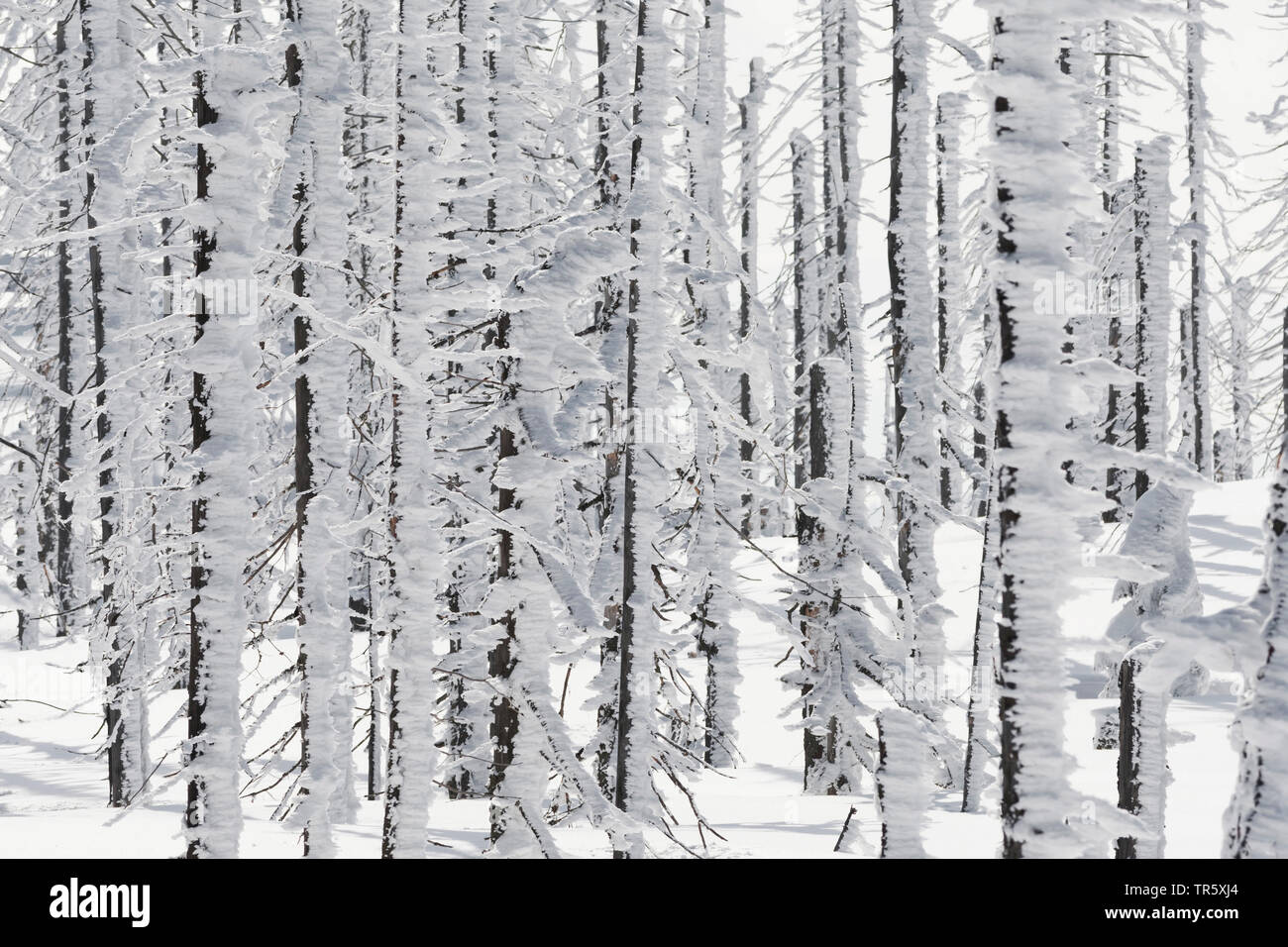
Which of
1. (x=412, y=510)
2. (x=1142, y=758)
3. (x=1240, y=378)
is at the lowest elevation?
(x=1142, y=758)

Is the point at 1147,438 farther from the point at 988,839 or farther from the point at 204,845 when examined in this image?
the point at 204,845

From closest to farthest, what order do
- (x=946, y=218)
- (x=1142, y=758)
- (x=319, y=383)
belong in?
(x=319, y=383) → (x=1142, y=758) → (x=946, y=218)

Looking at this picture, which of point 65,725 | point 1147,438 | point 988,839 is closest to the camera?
point 988,839

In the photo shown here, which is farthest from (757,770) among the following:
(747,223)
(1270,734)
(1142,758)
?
(747,223)

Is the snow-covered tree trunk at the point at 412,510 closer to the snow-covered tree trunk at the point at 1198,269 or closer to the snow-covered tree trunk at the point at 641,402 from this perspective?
the snow-covered tree trunk at the point at 641,402

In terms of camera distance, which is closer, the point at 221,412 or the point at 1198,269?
the point at 221,412

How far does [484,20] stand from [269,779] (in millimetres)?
12911

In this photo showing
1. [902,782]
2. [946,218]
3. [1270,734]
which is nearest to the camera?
[1270,734]

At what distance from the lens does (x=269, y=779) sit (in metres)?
17.0

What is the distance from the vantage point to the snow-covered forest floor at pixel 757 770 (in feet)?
28.9

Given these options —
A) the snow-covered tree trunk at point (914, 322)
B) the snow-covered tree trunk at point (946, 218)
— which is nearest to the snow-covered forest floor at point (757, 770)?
the snow-covered tree trunk at point (914, 322)

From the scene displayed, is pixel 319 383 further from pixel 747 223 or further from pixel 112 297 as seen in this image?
pixel 747 223

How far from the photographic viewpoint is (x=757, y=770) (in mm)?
15680
